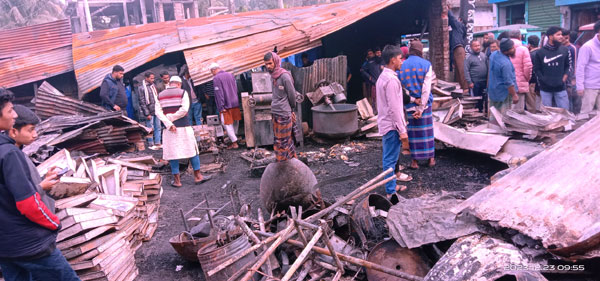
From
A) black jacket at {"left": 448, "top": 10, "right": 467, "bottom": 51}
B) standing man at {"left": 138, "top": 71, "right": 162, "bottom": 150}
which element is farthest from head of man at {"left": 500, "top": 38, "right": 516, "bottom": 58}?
standing man at {"left": 138, "top": 71, "right": 162, "bottom": 150}

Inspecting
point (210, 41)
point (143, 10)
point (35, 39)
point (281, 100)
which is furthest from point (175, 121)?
point (143, 10)

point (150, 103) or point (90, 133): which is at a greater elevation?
point (150, 103)

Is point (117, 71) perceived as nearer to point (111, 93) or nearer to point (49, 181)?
point (111, 93)

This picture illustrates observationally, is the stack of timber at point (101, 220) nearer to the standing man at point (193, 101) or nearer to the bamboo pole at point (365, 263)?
the bamboo pole at point (365, 263)

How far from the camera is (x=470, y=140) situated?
668 cm

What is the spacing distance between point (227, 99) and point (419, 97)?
15.7ft

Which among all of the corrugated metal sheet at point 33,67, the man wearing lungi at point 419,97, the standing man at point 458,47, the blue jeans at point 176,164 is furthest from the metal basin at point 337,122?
the corrugated metal sheet at point 33,67

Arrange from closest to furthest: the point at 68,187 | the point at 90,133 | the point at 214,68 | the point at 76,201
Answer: the point at 76,201
the point at 68,187
the point at 90,133
the point at 214,68

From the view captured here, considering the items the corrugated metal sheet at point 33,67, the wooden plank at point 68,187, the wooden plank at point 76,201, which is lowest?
the wooden plank at point 76,201

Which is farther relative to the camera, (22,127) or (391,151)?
(391,151)

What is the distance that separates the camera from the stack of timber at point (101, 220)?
3773 mm

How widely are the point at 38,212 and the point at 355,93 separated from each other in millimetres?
10602

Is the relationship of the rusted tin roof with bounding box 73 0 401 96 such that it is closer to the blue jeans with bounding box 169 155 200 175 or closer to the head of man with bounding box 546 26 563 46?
the blue jeans with bounding box 169 155 200 175

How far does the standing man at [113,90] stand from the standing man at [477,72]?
834 centimetres
